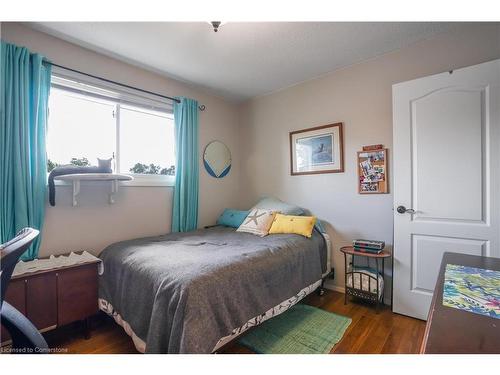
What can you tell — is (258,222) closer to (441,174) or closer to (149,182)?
(149,182)

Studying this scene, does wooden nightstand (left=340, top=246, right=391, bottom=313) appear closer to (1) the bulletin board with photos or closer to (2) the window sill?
(1) the bulletin board with photos

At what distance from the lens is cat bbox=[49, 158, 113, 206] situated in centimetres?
190

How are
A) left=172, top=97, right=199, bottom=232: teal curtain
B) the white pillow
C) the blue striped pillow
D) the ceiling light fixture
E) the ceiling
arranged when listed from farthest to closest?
the blue striped pillow
left=172, top=97, right=199, bottom=232: teal curtain
the white pillow
the ceiling
the ceiling light fixture

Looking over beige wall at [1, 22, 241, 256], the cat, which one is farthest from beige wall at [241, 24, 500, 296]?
the cat

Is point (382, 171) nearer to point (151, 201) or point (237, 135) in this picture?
point (237, 135)

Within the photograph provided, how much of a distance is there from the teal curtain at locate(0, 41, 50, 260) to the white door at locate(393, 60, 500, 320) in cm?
293

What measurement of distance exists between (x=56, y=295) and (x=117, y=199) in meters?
0.93

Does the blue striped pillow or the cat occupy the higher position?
the cat

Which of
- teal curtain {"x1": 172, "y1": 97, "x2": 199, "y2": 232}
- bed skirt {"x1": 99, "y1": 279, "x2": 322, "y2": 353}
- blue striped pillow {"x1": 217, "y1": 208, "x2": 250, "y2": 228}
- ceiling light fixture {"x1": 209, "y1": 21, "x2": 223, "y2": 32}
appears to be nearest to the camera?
bed skirt {"x1": 99, "y1": 279, "x2": 322, "y2": 353}

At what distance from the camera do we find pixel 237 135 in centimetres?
365

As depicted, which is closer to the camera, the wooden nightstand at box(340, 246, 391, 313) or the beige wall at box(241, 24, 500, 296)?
the beige wall at box(241, 24, 500, 296)

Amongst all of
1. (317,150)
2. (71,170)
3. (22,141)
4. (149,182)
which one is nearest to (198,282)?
(71,170)

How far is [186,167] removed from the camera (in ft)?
9.26
